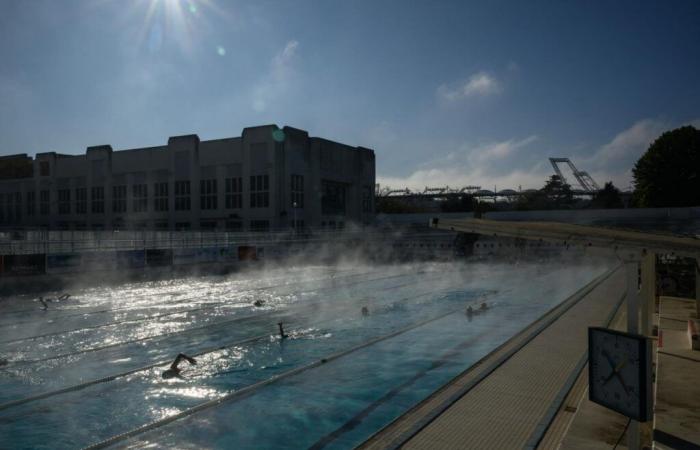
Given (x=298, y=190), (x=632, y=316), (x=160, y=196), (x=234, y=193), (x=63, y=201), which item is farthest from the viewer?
(x=63, y=201)

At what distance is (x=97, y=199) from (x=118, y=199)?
3.28m

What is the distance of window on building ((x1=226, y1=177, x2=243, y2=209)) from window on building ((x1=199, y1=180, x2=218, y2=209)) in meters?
1.86

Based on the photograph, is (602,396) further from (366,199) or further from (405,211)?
(405,211)

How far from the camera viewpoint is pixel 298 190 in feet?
183

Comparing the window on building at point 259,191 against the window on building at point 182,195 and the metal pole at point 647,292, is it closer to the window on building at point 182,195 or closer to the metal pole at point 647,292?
the window on building at point 182,195

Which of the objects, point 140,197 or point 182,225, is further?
point 140,197

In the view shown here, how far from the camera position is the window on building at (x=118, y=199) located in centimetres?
6219

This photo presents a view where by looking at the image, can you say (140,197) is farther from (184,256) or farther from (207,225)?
(184,256)

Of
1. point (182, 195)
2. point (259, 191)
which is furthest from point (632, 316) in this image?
point (182, 195)

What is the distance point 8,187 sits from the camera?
70.6 metres

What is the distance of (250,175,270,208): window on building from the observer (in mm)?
53844

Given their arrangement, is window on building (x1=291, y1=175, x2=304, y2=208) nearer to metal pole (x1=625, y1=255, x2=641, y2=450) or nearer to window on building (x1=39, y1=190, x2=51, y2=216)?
window on building (x1=39, y1=190, x2=51, y2=216)

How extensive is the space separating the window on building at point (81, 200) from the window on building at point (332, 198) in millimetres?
29203

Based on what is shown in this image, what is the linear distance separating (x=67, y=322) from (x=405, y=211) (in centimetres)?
9005
